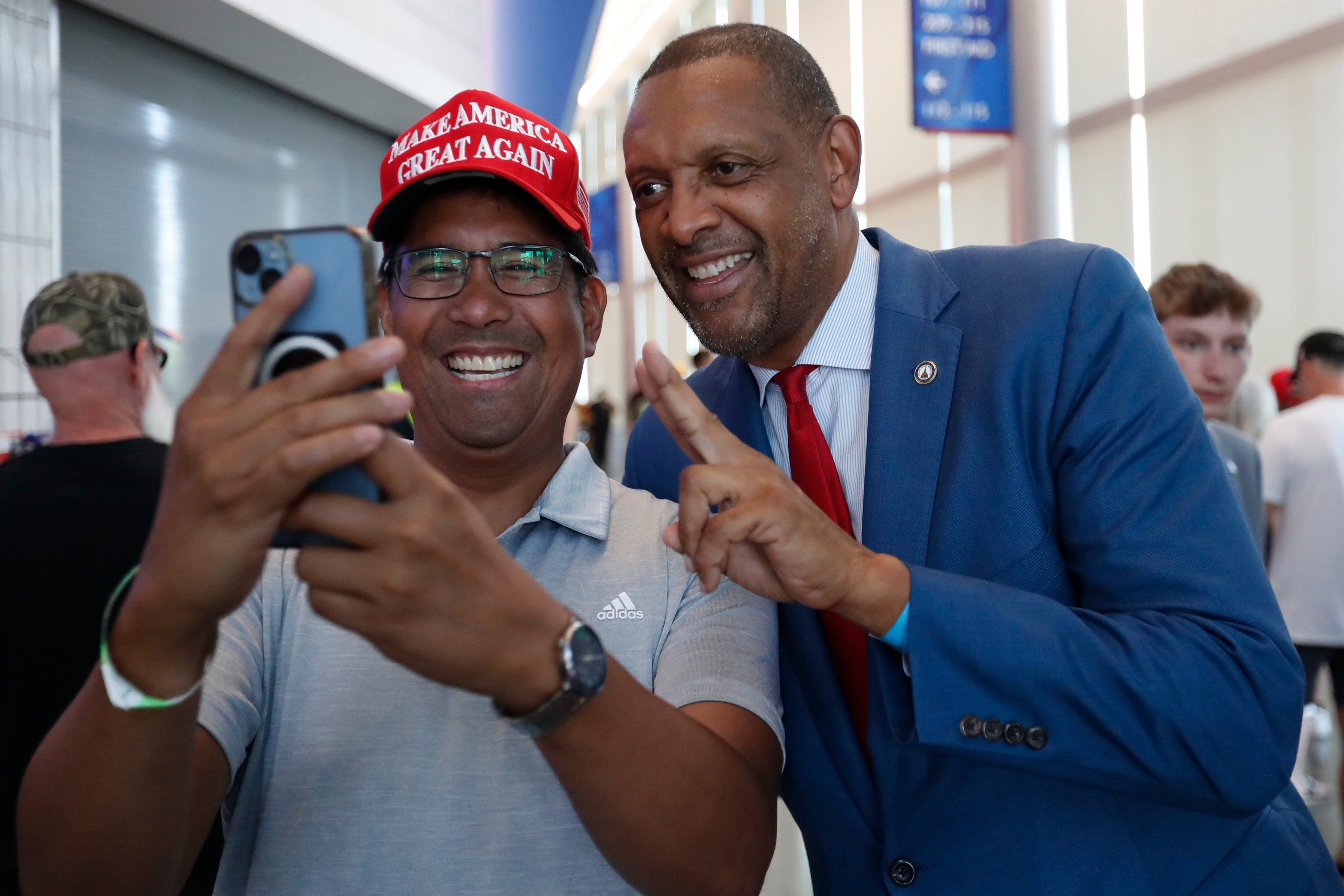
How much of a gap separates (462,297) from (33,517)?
52.2 inches

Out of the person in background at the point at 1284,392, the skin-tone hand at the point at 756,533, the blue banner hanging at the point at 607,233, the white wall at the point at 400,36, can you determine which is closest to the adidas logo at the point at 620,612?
the skin-tone hand at the point at 756,533

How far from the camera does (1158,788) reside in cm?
132

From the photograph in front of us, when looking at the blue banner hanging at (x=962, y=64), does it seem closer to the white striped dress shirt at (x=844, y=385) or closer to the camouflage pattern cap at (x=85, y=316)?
the white striped dress shirt at (x=844, y=385)

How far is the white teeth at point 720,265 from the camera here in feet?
5.98

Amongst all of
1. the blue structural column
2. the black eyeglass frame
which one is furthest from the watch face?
the blue structural column

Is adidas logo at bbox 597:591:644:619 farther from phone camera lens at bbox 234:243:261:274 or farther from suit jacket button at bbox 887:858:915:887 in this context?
phone camera lens at bbox 234:243:261:274

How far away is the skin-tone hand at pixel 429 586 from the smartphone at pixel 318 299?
0.02 metres

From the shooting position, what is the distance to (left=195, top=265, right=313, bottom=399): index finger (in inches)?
32.5

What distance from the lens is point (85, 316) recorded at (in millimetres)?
2426

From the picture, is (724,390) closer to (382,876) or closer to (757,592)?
(757,592)

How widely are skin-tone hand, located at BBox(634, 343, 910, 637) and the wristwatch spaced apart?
0.88 ft

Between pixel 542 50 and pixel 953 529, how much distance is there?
10582mm

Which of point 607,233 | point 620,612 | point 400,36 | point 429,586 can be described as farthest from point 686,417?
point 607,233

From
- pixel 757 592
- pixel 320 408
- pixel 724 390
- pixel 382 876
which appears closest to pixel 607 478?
pixel 724 390
